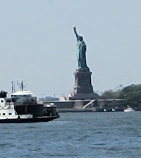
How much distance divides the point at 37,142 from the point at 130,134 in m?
13.5

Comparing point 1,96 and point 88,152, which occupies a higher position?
point 1,96

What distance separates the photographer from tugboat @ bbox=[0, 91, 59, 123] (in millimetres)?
133625

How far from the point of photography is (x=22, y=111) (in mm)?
134500

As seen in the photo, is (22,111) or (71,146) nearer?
(71,146)

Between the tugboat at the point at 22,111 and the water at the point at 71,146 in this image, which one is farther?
the tugboat at the point at 22,111

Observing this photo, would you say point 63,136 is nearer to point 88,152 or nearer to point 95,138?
point 95,138

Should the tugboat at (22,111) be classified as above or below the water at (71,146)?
above

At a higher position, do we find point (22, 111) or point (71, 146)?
point (22, 111)

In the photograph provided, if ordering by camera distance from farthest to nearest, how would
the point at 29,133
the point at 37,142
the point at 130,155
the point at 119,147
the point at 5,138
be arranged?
the point at 29,133 → the point at 5,138 → the point at 37,142 → the point at 119,147 → the point at 130,155

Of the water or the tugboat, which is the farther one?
the tugboat

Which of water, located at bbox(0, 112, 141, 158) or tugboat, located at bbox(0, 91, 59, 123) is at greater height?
tugboat, located at bbox(0, 91, 59, 123)

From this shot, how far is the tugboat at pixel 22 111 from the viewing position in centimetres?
13362

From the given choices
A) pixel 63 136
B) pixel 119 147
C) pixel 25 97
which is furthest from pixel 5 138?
pixel 25 97

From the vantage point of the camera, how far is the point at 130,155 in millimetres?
67125
